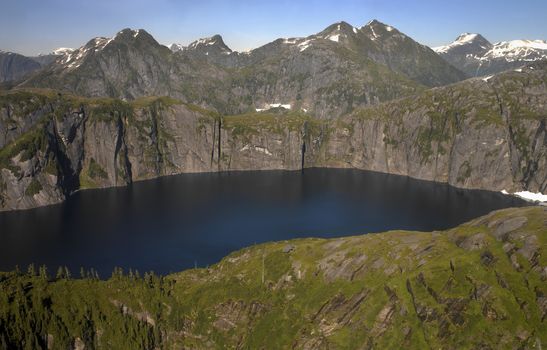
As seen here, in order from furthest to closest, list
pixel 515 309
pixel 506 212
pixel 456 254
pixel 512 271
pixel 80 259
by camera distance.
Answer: pixel 80 259 < pixel 506 212 < pixel 456 254 < pixel 512 271 < pixel 515 309

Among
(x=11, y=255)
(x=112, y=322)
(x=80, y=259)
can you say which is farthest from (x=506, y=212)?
(x=11, y=255)

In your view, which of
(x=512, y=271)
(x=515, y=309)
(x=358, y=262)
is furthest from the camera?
(x=358, y=262)

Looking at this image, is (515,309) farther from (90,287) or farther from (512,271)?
(90,287)

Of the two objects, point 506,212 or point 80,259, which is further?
point 80,259

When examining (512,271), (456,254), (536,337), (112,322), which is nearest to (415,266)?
(456,254)

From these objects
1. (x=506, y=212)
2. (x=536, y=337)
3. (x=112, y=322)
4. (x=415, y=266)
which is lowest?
(x=112, y=322)

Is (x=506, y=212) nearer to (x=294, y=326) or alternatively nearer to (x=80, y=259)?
(x=294, y=326)

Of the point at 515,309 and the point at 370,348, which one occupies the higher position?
the point at 515,309
